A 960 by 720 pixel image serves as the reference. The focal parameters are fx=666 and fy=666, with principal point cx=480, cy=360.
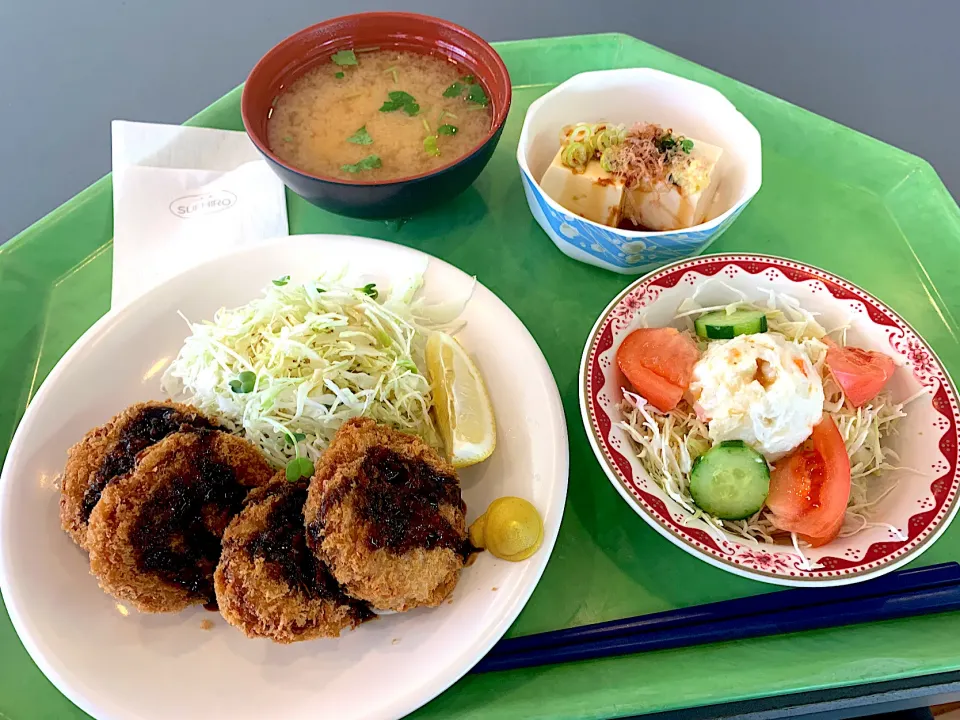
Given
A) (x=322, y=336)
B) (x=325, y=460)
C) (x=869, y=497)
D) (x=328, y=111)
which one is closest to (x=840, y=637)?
(x=869, y=497)

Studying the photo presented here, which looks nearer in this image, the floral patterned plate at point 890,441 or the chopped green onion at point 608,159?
the floral patterned plate at point 890,441

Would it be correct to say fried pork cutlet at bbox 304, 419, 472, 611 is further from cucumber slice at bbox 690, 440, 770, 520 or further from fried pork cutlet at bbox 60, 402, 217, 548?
cucumber slice at bbox 690, 440, 770, 520

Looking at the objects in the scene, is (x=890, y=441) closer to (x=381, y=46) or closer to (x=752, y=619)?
(x=752, y=619)

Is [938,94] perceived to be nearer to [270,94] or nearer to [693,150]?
[693,150]

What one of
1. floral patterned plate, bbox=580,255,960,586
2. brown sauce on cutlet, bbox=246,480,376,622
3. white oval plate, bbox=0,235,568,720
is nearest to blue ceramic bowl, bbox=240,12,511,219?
Result: white oval plate, bbox=0,235,568,720

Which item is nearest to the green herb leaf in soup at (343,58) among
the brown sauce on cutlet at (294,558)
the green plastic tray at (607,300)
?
the green plastic tray at (607,300)

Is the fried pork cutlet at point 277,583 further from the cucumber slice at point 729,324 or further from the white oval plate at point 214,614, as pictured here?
the cucumber slice at point 729,324
